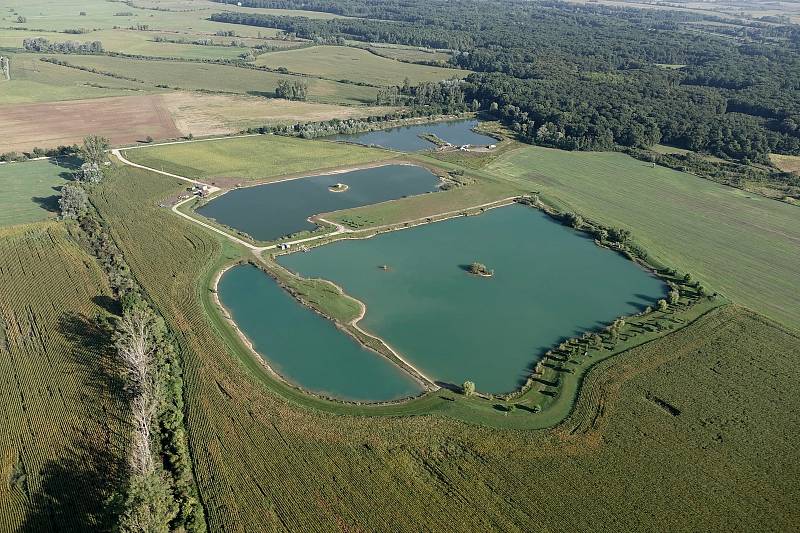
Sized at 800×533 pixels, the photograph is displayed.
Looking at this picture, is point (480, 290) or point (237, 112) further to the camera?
point (237, 112)

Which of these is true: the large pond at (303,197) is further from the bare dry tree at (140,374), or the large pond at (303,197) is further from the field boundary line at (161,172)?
the bare dry tree at (140,374)

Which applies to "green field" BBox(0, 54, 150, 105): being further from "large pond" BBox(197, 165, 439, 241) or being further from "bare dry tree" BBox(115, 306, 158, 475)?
"bare dry tree" BBox(115, 306, 158, 475)

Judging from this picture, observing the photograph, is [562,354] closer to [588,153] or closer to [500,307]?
[500,307]

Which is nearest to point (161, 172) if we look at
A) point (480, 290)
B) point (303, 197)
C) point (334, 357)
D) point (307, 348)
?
point (303, 197)

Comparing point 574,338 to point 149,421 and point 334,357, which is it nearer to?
point 334,357

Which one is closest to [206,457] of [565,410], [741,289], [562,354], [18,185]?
[565,410]

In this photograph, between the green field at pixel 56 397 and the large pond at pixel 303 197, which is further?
the large pond at pixel 303 197

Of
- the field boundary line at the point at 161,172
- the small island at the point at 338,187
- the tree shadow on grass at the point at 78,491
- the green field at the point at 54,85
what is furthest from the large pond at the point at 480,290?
the green field at the point at 54,85

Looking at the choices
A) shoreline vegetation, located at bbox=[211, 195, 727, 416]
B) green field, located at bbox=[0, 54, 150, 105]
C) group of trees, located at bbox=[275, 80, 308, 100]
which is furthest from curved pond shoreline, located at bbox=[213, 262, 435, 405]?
green field, located at bbox=[0, 54, 150, 105]
